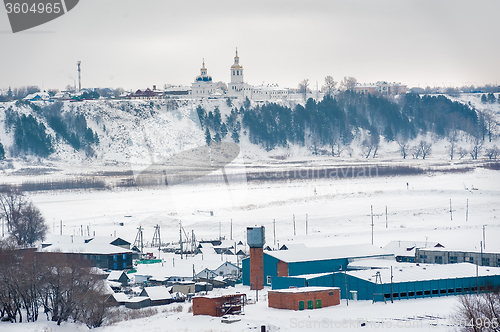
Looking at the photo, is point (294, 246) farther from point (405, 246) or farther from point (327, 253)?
point (405, 246)

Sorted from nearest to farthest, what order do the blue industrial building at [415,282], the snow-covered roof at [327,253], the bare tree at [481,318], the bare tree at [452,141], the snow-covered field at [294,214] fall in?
the bare tree at [481,318] → the snow-covered field at [294,214] → the blue industrial building at [415,282] → the snow-covered roof at [327,253] → the bare tree at [452,141]

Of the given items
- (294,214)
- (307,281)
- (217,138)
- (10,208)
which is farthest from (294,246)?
(217,138)

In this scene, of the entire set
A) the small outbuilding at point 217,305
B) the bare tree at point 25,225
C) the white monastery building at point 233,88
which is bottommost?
the small outbuilding at point 217,305

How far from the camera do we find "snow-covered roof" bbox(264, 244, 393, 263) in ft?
116

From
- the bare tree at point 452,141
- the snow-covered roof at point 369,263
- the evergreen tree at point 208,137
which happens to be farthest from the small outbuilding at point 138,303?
the bare tree at point 452,141

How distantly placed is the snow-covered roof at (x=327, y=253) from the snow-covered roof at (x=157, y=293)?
528 centimetres

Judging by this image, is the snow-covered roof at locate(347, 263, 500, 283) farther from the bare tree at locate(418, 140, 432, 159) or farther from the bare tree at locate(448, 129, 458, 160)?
the bare tree at locate(418, 140, 432, 159)

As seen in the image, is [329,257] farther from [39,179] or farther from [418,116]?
A: [418,116]

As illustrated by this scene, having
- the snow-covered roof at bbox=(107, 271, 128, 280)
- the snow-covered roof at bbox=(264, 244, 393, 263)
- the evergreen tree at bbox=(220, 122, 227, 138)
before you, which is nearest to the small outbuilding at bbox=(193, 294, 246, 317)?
the snow-covered roof at bbox=(264, 244, 393, 263)

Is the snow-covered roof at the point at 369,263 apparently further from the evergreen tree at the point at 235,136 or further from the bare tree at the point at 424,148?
the evergreen tree at the point at 235,136

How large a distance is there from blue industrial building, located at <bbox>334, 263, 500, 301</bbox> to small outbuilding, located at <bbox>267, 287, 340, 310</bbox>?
4.08 feet

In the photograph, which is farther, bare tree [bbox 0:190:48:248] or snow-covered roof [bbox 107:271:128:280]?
bare tree [bbox 0:190:48:248]

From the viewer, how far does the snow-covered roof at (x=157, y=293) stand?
32.7 m

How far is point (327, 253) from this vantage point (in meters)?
36.4
